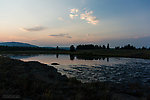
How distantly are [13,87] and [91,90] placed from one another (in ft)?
23.3

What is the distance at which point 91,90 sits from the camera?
9109 millimetres

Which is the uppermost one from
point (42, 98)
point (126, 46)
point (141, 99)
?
point (126, 46)

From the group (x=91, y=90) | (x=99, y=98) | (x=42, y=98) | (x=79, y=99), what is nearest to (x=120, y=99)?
(x=99, y=98)

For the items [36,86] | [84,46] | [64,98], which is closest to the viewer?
[64,98]

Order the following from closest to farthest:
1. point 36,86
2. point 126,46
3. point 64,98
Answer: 1. point 64,98
2. point 36,86
3. point 126,46

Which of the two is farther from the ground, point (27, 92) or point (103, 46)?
point (103, 46)

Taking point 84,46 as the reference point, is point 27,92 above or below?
below

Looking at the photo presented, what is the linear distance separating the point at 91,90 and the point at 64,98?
2.76m

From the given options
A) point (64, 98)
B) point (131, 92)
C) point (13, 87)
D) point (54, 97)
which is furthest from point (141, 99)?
point (13, 87)

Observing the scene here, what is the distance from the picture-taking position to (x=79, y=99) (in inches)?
270

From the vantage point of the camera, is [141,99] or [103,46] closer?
[141,99]

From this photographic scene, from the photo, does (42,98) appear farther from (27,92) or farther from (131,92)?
(131,92)

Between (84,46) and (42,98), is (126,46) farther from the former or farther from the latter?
(42,98)

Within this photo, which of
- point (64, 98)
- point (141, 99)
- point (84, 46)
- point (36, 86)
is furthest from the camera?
point (84, 46)
